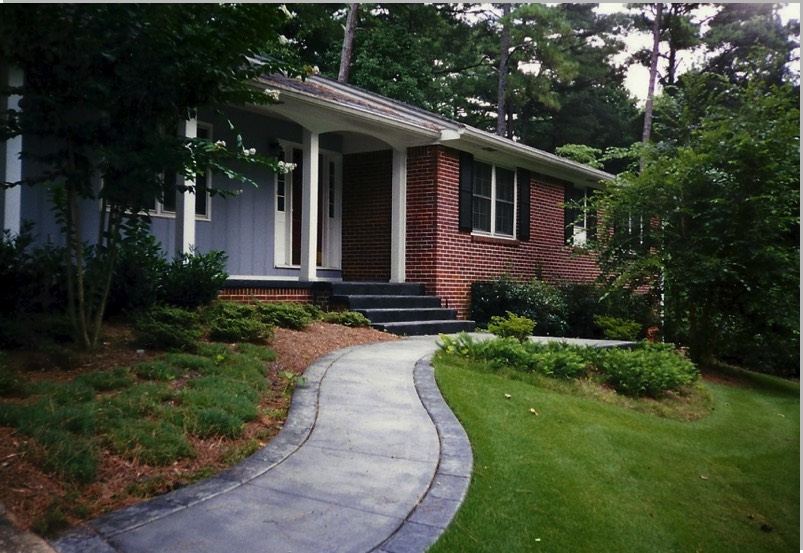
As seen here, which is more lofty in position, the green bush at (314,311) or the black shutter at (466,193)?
the black shutter at (466,193)

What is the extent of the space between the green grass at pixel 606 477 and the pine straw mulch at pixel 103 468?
1.38 m

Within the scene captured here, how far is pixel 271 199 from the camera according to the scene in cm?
1024

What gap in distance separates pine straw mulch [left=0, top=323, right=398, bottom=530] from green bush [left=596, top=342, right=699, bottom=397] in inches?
140

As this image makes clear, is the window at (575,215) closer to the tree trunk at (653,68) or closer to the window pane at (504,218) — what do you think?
the window pane at (504,218)

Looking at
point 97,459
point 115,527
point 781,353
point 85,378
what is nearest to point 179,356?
point 85,378

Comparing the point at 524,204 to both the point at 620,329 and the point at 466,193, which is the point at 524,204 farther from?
the point at 620,329

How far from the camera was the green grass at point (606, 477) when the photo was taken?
10.8 ft

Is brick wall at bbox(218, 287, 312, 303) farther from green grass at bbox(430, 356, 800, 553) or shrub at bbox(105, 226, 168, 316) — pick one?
green grass at bbox(430, 356, 800, 553)

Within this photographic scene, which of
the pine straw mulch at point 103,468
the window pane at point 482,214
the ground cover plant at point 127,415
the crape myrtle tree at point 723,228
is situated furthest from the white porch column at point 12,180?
the crape myrtle tree at point 723,228

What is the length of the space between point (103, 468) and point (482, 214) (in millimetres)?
9519

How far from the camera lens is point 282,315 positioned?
303 inches

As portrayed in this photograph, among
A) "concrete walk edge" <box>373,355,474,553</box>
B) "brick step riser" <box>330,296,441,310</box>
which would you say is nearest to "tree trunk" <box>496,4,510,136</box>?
"brick step riser" <box>330,296,441,310</box>

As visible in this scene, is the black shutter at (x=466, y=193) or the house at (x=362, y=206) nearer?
the house at (x=362, y=206)

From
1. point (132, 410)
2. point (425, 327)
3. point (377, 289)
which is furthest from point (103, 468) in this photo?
point (377, 289)
